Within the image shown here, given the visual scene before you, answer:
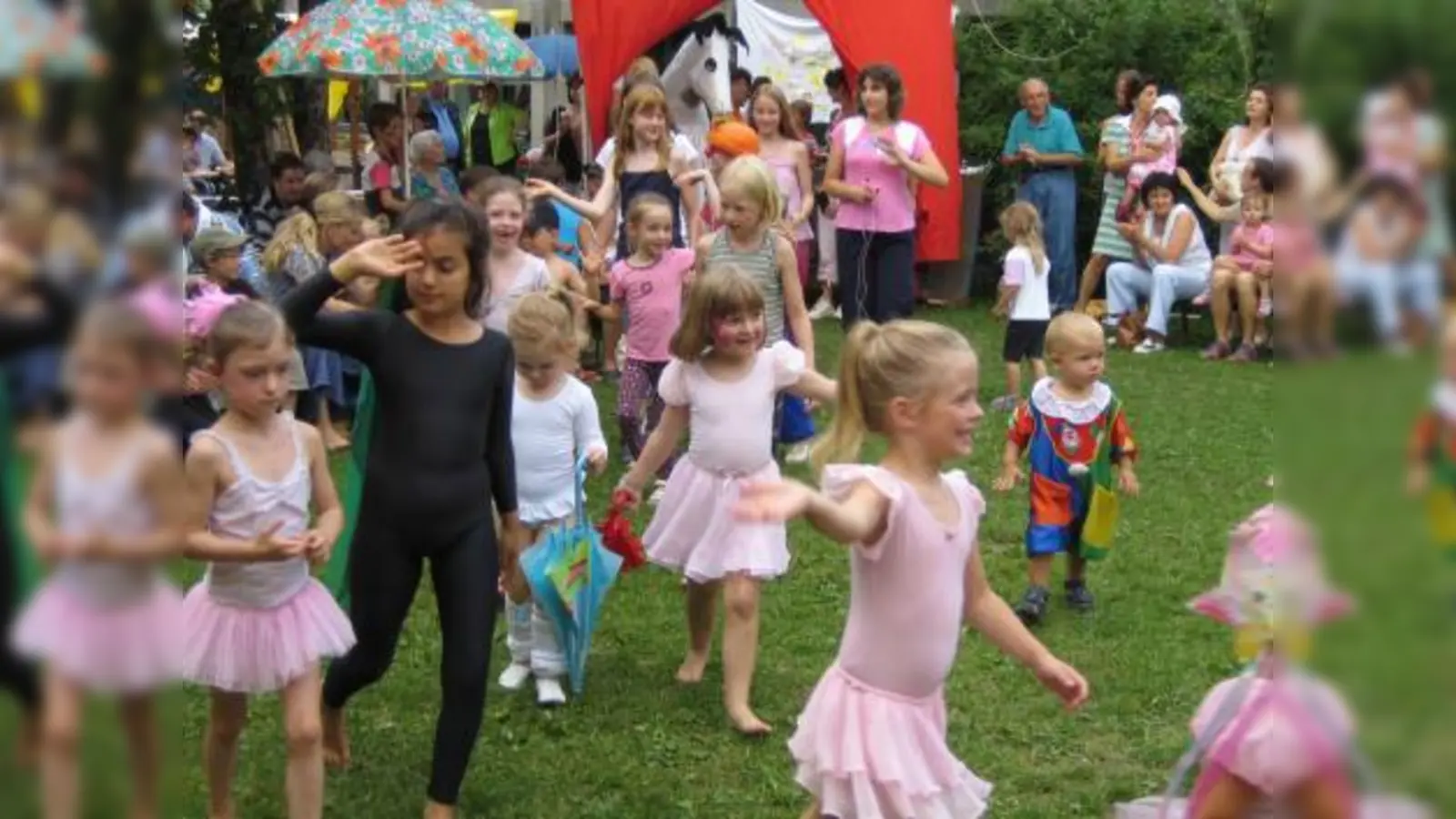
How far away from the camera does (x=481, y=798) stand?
4590mm

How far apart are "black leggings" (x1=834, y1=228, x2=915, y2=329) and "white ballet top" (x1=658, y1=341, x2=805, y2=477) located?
409 cm


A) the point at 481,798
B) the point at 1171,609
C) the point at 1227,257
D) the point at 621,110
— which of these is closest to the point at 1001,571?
the point at 1171,609

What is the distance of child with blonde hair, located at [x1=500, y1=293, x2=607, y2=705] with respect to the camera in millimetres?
5520

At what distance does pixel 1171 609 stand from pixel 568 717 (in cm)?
222

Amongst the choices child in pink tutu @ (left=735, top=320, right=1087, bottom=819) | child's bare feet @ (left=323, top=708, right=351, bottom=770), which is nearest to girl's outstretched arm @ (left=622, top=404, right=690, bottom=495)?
child's bare feet @ (left=323, top=708, right=351, bottom=770)

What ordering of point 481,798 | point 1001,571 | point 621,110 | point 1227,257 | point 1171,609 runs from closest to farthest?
point 481,798
point 1171,609
point 1001,571
point 621,110
point 1227,257

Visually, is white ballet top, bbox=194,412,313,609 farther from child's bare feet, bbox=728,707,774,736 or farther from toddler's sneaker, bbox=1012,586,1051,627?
toddler's sneaker, bbox=1012,586,1051,627

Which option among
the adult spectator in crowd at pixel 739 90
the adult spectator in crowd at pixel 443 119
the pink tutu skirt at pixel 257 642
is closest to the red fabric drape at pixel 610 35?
the adult spectator in crowd at pixel 739 90

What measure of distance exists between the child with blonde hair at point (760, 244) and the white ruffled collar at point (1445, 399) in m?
6.11

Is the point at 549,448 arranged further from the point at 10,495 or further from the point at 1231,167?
the point at 1231,167

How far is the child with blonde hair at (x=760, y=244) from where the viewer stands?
278 inches

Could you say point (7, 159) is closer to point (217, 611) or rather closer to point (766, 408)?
point (217, 611)

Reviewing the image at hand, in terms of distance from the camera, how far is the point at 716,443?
552cm

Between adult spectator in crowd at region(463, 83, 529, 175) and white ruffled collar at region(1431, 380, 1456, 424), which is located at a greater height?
white ruffled collar at region(1431, 380, 1456, 424)
